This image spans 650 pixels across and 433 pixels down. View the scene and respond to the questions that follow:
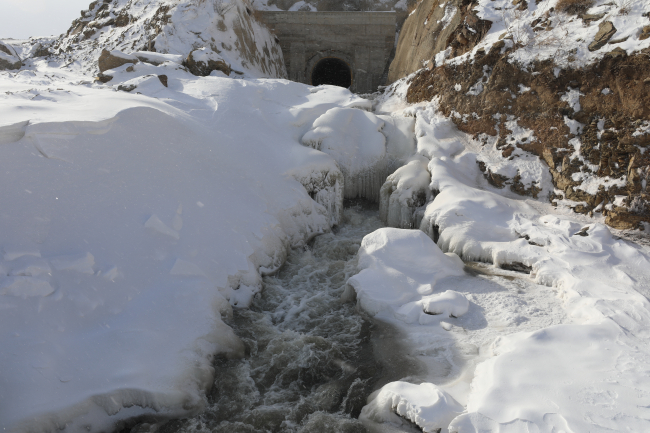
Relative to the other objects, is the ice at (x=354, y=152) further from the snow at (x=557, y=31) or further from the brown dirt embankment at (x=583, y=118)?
the snow at (x=557, y=31)

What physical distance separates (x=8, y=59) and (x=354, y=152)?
13.6m

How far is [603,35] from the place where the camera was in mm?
7648

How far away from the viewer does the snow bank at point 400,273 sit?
17.5ft

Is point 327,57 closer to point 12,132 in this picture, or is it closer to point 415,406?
point 12,132

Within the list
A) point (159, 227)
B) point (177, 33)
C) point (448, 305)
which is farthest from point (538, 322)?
point (177, 33)

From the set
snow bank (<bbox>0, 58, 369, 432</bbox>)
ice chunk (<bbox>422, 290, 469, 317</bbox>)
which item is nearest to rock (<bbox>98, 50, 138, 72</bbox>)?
snow bank (<bbox>0, 58, 369, 432</bbox>)

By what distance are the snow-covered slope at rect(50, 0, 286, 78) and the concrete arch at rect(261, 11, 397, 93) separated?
0.97m

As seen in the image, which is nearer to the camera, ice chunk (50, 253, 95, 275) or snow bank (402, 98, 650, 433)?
snow bank (402, 98, 650, 433)

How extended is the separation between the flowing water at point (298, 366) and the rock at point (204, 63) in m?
8.39

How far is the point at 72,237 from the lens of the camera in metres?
4.91

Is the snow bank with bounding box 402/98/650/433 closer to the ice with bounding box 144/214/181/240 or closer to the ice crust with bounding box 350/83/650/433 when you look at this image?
the ice crust with bounding box 350/83/650/433

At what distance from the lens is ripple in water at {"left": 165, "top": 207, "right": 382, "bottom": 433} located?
13.5 feet

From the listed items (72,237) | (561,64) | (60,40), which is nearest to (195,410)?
(72,237)

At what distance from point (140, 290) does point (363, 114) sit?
6.77 metres
